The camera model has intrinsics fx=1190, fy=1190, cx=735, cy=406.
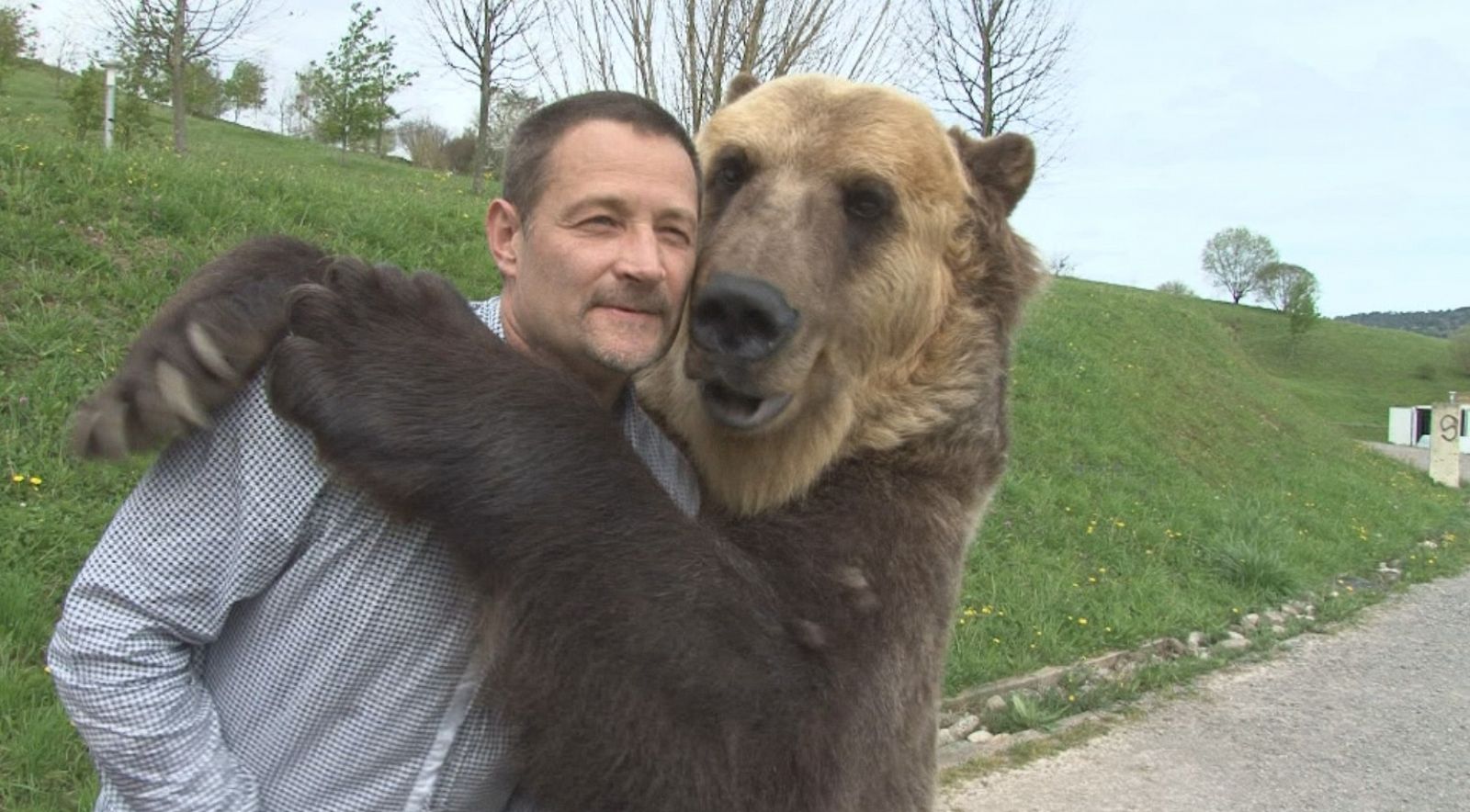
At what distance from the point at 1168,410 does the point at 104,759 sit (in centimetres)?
1682

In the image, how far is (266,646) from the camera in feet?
6.44

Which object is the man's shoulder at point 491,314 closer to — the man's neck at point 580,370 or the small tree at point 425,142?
the man's neck at point 580,370

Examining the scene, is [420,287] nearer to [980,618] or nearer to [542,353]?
[542,353]

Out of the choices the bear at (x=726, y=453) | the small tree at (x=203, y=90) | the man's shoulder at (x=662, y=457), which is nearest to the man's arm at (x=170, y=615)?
the bear at (x=726, y=453)

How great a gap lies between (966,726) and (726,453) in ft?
16.8

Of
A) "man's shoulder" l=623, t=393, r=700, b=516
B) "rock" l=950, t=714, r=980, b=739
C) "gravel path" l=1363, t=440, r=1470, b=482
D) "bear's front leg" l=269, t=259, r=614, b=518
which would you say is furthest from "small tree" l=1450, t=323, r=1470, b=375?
"bear's front leg" l=269, t=259, r=614, b=518

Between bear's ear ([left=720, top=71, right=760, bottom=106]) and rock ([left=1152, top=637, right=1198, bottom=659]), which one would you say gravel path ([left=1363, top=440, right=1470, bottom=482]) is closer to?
rock ([left=1152, top=637, right=1198, bottom=659])

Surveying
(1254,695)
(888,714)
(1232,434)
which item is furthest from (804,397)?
(1232,434)

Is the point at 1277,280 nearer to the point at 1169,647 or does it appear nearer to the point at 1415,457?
the point at 1415,457

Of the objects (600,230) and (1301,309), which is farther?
(1301,309)

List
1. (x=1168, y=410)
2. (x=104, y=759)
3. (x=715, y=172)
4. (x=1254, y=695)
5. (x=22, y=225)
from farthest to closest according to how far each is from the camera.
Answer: (x=1168, y=410) < (x=1254, y=695) < (x=22, y=225) < (x=715, y=172) < (x=104, y=759)

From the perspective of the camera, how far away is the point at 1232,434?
17.9 m

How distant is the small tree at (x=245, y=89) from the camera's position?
1858 inches

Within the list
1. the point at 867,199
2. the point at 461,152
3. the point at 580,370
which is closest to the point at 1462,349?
the point at 461,152
